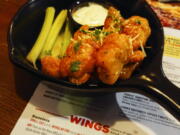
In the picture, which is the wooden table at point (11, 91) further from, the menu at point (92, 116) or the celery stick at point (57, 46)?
the celery stick at point (57, 46)

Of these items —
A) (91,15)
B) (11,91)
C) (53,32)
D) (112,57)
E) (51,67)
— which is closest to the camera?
(112,57)

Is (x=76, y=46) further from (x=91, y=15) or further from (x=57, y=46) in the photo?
(x=91, y=15)

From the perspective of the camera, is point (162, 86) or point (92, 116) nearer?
point (162, 86)

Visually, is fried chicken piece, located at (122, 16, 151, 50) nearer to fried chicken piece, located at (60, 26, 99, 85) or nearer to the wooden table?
fried chicken piece, located at (60, 26, 99, 85)

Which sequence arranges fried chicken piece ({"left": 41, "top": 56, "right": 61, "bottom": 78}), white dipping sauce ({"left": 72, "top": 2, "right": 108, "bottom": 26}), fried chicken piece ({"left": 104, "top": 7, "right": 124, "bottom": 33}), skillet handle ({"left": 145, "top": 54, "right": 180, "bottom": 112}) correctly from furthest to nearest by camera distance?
white dipping sauce ({"left": 72, "top": 2, "right": 108, "bottom": 26}) < fried chicken piece ({"left": 104, "top": 7, "right": 124, "bottom": 33}) < fried chicken piece ({"left": 41, "top": 56, "right": 61, "bottom": 78}) < skillet handle ({"left": 145, "top": 54, "right": 180, "bottom": 112})

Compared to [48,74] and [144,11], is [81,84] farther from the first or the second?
[144,11]

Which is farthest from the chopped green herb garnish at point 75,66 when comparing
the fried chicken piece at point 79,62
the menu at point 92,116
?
the menu at point 92,116

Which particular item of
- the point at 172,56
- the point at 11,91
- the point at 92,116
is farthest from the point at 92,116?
the point at 172,56

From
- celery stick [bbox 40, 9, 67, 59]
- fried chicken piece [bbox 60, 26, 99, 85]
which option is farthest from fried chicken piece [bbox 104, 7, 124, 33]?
celery stick [bbox 40, 9, 67, 59]
